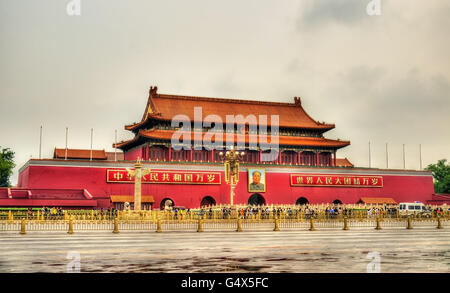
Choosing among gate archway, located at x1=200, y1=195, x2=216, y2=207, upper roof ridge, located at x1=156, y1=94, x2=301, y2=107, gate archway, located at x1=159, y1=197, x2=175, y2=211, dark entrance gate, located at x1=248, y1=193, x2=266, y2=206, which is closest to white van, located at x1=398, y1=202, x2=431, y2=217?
dark entrance gate, located at x1=248, y1=193, x2=266, y2=206

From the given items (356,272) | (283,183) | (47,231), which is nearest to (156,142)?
(283,183)

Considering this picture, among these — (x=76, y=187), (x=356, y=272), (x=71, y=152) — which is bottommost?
(x=356, y=272)

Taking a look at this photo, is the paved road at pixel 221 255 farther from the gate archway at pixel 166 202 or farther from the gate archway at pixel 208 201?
the gate archway at pixel 208 201

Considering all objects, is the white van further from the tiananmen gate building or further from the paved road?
the paved road

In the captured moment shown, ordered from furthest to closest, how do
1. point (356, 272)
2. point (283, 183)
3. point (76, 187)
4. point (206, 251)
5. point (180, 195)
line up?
point (283, 183) < point (180, 195) < point (76, 187) < point (206, 251) < point (356, 272)

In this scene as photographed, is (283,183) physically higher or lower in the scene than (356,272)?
higher

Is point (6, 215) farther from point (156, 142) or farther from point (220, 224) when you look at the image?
point (156, 142)

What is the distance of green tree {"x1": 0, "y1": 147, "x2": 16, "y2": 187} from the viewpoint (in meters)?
57.7

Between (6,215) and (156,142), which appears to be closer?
(6,215)

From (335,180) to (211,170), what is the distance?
1271 centimetres

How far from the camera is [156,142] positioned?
46688 millimetres

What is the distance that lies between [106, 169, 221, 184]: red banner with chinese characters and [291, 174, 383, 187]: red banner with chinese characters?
8171 mm
